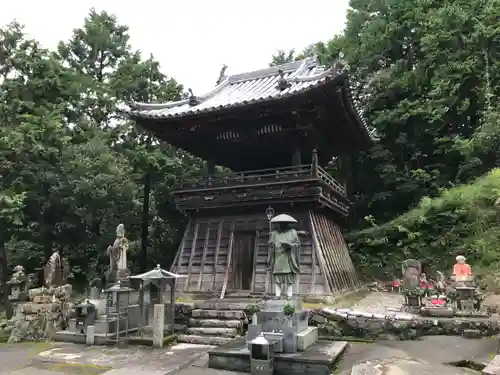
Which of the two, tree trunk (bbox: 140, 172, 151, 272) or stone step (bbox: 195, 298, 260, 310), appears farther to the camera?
tree trunk (bbox: 140, 172, 151, 272)

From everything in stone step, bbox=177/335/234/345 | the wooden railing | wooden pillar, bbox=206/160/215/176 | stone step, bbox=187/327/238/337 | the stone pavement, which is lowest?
the stone pavement

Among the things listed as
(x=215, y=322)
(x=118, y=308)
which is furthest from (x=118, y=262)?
(x=215, y=322)

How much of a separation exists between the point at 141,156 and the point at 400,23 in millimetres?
17537

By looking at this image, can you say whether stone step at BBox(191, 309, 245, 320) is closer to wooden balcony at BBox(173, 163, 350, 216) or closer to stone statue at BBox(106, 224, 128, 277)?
stone statue at BBox(106, 224, 128, 277)

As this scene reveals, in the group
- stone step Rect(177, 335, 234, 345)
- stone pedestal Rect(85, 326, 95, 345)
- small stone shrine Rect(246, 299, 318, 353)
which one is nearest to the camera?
small stone shrine Rect(246, 299, 318, 353)

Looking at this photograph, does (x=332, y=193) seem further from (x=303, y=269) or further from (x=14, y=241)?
(x=14, y=241)

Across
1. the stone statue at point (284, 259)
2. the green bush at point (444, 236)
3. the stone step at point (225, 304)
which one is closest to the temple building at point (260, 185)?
the stone step at point (225, 304)

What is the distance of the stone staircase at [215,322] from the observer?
35.9 feet

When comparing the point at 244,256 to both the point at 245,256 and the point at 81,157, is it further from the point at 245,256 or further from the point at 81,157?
the point at 81,157

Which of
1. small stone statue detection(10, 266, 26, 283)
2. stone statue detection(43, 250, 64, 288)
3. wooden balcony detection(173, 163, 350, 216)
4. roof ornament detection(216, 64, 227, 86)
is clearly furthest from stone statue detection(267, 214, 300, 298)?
roof ornament detection(216, 64, 227, 86)

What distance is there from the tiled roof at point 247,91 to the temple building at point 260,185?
60 millimetres

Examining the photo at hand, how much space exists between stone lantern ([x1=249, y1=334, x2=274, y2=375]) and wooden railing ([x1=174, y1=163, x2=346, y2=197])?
23.3 feet

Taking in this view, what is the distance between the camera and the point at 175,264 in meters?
15.9

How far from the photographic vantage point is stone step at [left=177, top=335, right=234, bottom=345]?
10680 mm
